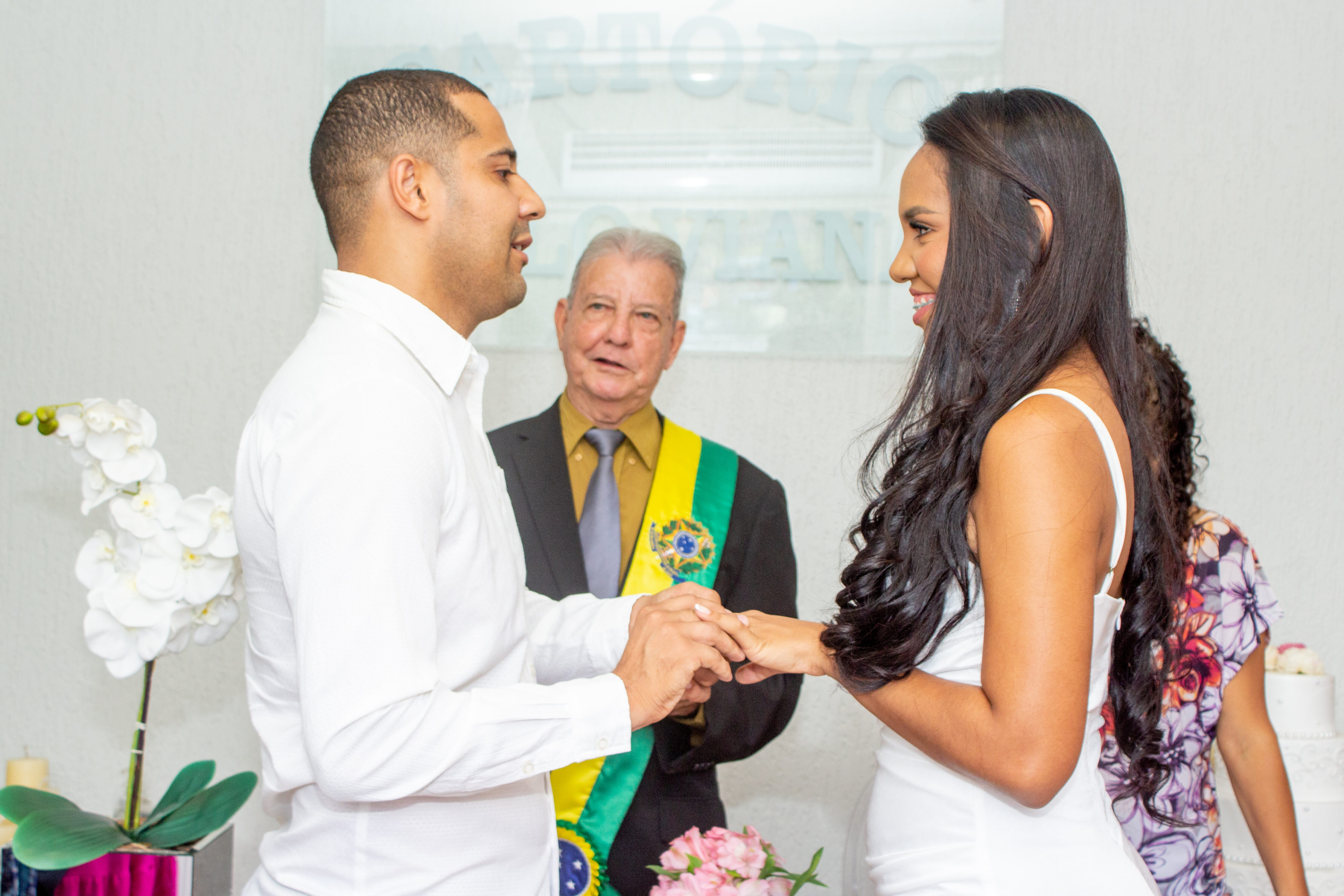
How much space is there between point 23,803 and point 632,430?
1.12 metres

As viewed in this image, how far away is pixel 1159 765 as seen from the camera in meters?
1.31

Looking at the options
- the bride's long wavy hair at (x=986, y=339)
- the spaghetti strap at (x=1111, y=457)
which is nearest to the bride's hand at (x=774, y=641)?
the bride's long wavy hair at (x=986, y=339)

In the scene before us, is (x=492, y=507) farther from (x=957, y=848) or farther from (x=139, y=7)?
(x=139, y=7)

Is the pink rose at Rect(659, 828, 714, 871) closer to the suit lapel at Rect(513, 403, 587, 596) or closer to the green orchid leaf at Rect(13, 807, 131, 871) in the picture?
the suit lapel at Rect(513, 403, 587, 596)

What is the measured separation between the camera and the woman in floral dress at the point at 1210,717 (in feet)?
5.18

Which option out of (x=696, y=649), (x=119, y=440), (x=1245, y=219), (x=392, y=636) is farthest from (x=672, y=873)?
(x=1245, y=219)

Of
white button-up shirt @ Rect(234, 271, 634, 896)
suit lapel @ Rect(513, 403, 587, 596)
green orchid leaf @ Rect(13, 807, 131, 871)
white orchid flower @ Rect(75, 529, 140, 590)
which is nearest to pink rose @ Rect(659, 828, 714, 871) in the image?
white button-up shirt @ Rect(234, 271, 634, 896)

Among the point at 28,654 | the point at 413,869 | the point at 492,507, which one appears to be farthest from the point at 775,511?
the point at 28,654

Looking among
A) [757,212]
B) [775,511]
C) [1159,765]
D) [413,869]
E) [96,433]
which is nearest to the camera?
[413,869]

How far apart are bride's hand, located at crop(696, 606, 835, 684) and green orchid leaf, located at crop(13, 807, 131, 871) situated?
90 centimetres

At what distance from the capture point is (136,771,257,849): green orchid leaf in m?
1.52

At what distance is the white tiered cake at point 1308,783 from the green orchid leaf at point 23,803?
1.84m

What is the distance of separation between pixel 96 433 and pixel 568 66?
139 centimetres

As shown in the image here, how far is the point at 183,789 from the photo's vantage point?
5.25 feet
